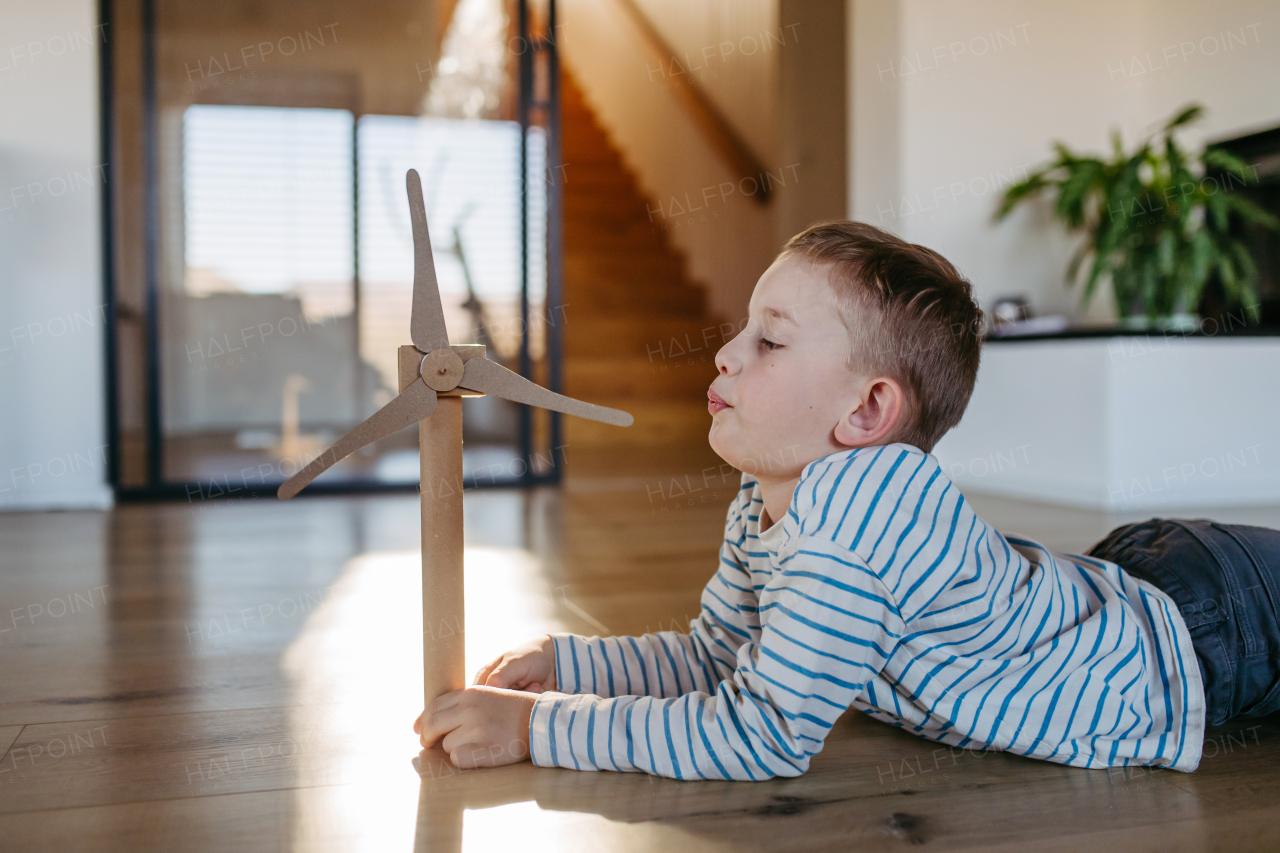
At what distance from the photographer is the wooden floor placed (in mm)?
766

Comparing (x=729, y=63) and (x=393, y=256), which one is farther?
(x=729, y=63)

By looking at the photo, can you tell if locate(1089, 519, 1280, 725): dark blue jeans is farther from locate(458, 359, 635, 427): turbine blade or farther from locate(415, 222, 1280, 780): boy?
locate(458, 359, 635, 427): turbine blade

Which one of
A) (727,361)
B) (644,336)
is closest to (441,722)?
(727,361)

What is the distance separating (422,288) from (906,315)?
43 cm

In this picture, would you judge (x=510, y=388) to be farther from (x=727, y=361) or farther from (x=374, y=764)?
(x=374, y=764)

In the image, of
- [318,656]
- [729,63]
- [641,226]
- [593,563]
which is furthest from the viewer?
[641,226]

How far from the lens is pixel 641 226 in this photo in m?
6.03

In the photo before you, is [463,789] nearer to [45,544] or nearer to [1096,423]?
[45,544]

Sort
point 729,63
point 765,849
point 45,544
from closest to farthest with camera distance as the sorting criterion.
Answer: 1. point 765,849
2. point 45,544
3. point 729,63

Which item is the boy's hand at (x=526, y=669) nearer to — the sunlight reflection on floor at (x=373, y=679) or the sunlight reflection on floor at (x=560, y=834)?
the sunlight reflection on floor at (x=373, y=679)

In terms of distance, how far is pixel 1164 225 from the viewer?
3.15 meters

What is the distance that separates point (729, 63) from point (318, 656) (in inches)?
179

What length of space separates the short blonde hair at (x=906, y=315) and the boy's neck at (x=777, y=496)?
110 millimetres

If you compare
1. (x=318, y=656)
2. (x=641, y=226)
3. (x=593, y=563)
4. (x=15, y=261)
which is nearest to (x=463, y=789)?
(x=318, y=656)
